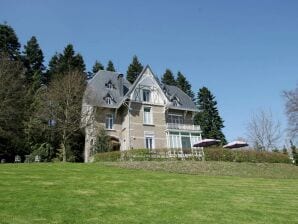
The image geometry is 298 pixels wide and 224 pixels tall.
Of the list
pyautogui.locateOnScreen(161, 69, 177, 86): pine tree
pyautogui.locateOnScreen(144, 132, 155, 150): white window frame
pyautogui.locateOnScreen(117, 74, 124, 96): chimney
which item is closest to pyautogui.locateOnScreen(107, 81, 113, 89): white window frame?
pyautogui.locateOnScreen(117, 74, 124, 96): chimney

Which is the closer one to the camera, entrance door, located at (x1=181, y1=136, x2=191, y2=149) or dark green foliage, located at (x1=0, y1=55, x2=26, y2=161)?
dark green foliage, located at (x1=0, y1=55, x2=26, y2=161)

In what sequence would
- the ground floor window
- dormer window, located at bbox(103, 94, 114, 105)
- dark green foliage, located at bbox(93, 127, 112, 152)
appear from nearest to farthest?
1. dark green foliage, located at bbox(93, 127, 112, 152)
2. dormer window, located at bbox(103, 94, 114, 105)
3. the ground floor window

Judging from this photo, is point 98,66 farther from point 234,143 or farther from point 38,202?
point 38,202

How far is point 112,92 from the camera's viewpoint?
4431cm

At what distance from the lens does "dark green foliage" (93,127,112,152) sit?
3878 cm

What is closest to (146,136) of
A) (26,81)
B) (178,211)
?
(26,81)

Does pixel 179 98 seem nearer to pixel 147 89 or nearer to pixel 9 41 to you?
pixel 147 89

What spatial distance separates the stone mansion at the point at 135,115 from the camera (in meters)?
41.2

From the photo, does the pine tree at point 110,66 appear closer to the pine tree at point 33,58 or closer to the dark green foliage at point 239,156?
the pine tree at point 33,58

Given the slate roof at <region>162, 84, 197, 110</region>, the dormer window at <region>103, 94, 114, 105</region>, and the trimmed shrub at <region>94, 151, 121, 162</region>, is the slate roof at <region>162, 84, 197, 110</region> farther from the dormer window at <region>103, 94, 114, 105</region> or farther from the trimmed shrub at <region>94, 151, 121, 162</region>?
the trimmed shrub at <region>94, 151, 121, 162</region>

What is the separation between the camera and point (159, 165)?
89.5 ft

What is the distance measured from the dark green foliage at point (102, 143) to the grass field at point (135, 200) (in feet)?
62.9

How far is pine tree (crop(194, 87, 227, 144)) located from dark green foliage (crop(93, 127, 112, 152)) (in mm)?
24320

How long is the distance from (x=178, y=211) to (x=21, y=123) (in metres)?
32.1
